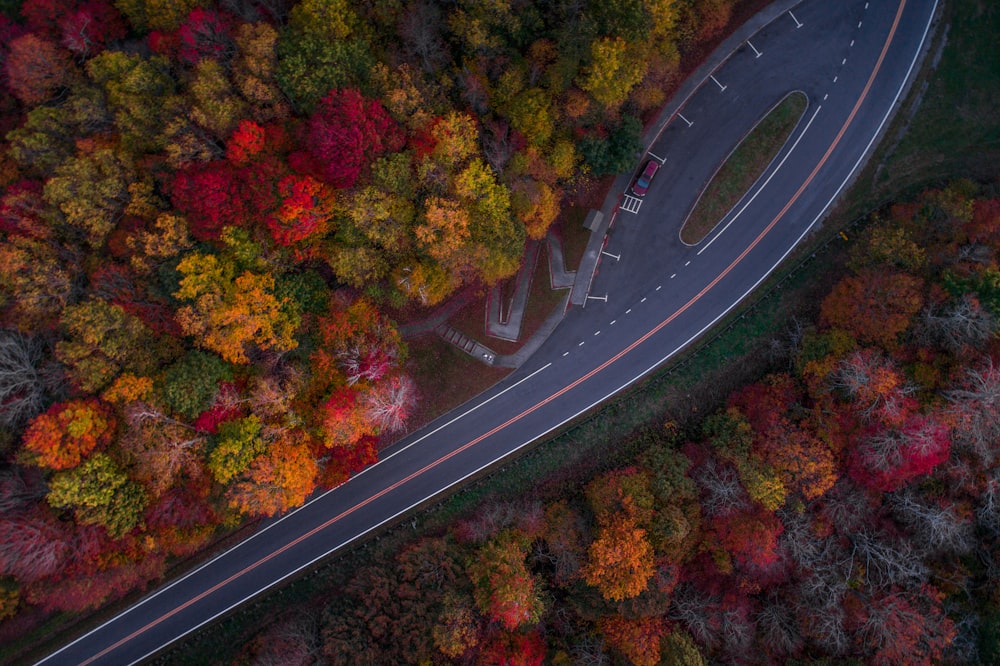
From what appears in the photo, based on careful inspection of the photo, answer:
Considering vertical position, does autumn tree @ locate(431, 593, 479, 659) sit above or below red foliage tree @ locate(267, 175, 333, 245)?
below

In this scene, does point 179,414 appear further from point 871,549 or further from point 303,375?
point 871,549

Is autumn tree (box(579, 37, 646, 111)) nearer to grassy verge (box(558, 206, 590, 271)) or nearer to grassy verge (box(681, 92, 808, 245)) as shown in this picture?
grassy verge (box(558, 206, 590, 271))

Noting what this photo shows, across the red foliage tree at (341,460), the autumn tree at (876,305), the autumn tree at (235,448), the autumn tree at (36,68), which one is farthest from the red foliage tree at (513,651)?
the autumn tree at (36,68)

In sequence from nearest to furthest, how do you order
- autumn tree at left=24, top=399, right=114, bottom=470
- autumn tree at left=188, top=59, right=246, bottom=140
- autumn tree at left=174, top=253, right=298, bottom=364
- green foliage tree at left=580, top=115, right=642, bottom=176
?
1. autumn tree at left=24, top=399, right=114, bottom=470
2. autumn tree at left=188, top=59, right=246, bottom=140
3. autumn tree at left=174, top=253, right=298, bottom=364
4. green foliage tree at left=580, top=115, right=642, bottom=176

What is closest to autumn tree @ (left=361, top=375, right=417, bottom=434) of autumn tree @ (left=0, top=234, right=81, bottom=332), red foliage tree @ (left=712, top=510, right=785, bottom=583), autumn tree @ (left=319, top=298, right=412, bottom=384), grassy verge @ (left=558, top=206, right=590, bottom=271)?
autumn tree @ (left=319, top=298, right=412, bottom=384)

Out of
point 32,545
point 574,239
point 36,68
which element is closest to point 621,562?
point 574,239

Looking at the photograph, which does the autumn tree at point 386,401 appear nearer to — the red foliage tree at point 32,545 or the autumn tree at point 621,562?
the autumn tree at point 621,562
